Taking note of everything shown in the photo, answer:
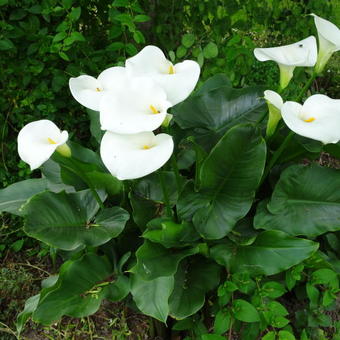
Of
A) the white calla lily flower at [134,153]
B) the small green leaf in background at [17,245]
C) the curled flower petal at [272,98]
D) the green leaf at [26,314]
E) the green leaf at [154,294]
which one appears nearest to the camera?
the white calla lily flower at [134,153]

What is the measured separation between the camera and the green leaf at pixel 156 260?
2.91 ft

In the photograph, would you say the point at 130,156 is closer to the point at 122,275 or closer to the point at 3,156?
the point at 122,275

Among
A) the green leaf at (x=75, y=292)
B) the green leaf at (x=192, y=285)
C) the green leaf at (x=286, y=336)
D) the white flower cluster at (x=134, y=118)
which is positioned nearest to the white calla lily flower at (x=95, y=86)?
the white flower cluster at (x=134, y=118)

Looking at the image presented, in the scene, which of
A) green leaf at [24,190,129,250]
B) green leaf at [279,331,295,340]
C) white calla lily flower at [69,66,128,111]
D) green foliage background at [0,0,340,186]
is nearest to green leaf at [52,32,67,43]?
green foliage background at [0,0,340,186]

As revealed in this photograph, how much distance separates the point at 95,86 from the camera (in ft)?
3.14

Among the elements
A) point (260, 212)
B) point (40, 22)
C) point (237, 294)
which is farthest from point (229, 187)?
point (40, 22)

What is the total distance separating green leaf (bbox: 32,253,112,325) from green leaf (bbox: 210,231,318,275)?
312 mm

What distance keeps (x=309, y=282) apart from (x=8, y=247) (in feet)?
4.04

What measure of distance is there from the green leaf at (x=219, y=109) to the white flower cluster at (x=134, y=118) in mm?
246

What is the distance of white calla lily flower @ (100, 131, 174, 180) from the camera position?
681mm

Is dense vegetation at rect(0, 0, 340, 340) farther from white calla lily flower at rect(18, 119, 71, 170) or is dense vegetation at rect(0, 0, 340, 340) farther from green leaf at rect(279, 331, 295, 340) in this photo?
white calla lily flower at rect(18, 119, 71, 170)

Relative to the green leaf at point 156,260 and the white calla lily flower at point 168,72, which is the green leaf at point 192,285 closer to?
the green leaf at point 156,260

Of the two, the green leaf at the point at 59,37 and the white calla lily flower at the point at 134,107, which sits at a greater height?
the white calla lily flower at the point at 134,107

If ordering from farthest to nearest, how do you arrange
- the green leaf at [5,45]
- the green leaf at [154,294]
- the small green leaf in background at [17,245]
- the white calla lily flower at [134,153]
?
the small green leaf in background at [17,245], the green leaf at [5,45], the green leaf at [154,294], the white calla lily flower at [134,153]
